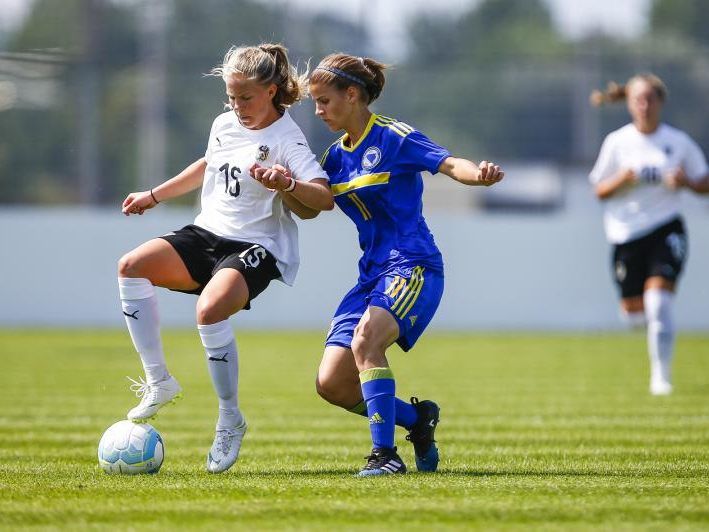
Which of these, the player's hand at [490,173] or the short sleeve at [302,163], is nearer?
the player's hand at [490,173]

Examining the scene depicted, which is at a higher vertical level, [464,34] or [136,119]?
[464,34]

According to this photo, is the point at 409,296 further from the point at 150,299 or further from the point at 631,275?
the point at 631,275

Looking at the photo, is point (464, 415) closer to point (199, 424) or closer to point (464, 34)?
point (199, 424)

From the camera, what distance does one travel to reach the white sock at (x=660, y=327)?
10.4 metres

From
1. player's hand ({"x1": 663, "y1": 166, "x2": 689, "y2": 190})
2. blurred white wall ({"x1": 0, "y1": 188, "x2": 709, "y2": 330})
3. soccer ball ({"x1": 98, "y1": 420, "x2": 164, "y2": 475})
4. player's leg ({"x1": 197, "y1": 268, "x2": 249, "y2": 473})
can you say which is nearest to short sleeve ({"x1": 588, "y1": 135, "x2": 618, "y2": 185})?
player's hand ({"x1": 663, "y1": 166, "x2": 689, "y2": 190})

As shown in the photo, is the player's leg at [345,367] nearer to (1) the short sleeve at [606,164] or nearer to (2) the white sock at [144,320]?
(2) the white sock at [144,320]

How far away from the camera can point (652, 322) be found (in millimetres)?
10453

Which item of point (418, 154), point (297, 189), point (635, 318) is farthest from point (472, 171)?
point (635, 318)

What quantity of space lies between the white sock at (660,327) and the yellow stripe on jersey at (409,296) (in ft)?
16.4

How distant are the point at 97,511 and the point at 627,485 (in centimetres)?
213

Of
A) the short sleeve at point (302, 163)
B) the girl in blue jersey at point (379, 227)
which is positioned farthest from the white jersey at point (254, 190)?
the girl in blue jersey at point (379, 227)

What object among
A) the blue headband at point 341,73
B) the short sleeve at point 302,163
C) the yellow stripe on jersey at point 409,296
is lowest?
the yellow stripe on jersey at point 409,296

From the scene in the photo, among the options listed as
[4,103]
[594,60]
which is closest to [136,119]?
[4,103]

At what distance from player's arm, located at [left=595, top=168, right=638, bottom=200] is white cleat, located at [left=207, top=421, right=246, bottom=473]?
210 inches
